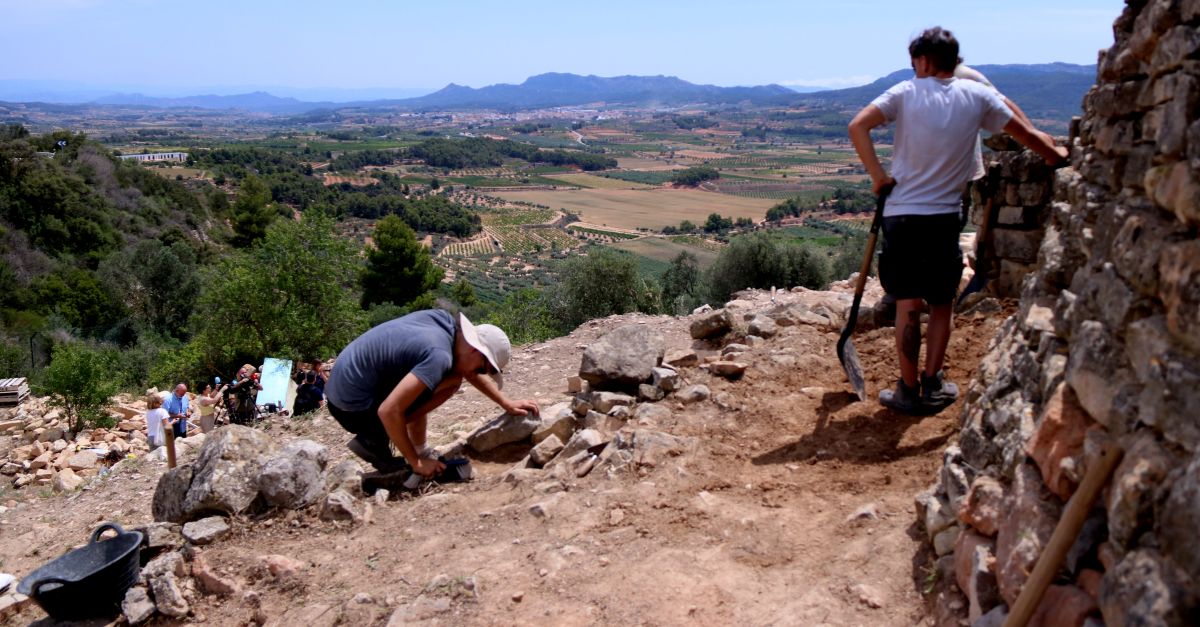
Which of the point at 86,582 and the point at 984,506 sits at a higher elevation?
the point at 984,506

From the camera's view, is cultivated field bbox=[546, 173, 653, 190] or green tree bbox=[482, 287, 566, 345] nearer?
green tree bbox=[482, 287, 566, 345]

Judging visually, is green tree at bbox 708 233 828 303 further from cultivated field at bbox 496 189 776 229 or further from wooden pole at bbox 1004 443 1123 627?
cultivated field at bbox 496 189 776 229

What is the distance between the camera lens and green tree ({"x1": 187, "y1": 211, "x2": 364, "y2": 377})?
55.7ft

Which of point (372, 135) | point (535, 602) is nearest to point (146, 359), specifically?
point (535, 602)

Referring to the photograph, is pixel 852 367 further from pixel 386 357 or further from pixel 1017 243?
pixel 386 357

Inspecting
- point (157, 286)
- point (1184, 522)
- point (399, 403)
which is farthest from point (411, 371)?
point (157, 286)

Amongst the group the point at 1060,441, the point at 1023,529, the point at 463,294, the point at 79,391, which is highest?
the point at 1060,441

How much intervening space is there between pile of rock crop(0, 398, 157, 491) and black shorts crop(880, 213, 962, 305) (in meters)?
9.16

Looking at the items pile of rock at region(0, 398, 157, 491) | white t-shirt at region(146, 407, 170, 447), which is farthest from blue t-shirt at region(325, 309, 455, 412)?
white t-shirt at region(146, 407, 170, 447)

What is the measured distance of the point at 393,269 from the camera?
3519cm

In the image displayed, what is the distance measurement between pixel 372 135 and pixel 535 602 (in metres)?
193

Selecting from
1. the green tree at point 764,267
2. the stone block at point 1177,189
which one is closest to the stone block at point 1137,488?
the stone block at point 1177,189

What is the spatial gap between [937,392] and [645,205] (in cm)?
9018

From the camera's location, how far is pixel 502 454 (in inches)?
243
